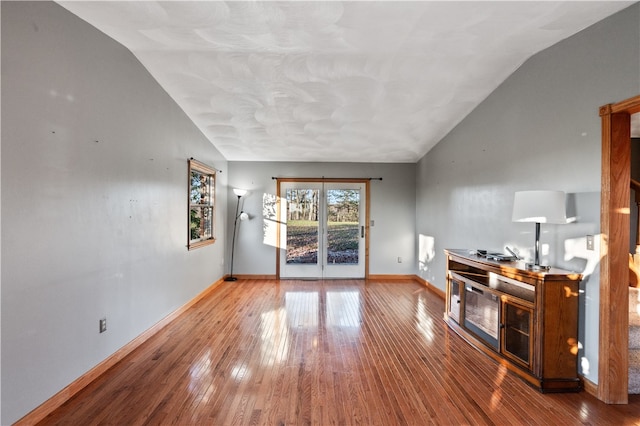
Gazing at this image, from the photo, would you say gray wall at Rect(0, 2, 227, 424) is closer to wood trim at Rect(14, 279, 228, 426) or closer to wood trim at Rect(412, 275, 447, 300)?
wood trim at Rect(14, 279, 228, 426)

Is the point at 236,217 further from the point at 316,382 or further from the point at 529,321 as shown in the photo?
the point at 529,321

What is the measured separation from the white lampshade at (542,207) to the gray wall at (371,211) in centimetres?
354

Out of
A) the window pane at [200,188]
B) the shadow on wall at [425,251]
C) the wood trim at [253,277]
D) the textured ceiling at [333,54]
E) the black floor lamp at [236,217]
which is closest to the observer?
the textured ceiling at [333,54]

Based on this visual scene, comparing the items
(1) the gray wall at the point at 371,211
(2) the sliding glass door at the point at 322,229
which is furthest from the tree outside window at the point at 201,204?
(2) the sliding glass door at the point at 322,229

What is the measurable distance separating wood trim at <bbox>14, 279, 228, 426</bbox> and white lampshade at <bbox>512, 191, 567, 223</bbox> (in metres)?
3.78

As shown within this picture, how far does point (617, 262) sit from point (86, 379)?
4107 mm

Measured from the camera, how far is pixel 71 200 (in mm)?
2188

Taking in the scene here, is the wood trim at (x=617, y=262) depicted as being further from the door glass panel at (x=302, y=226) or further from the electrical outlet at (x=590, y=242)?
the door glass panel at (x=302, y=226)

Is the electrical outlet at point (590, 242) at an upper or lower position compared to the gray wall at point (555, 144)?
lower

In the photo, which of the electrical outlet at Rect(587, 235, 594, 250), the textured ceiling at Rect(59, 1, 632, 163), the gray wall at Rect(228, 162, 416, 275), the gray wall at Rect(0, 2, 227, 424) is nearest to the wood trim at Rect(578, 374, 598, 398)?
the electrical outlet at Rect(587, 235, 594, 250)

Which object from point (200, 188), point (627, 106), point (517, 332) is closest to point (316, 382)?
point (517, 332)

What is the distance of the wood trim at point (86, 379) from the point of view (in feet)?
6.16

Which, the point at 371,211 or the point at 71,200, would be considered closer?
the point at 71,200

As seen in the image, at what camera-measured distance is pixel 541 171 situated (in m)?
2.74
